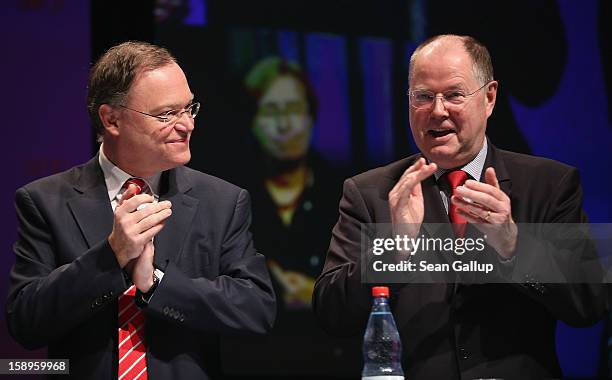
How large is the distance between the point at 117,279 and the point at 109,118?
640 millimetres

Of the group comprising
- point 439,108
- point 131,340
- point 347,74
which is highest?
point 347,74

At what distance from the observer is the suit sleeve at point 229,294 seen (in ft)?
9.52

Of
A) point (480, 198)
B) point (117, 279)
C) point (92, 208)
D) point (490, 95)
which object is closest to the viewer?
point (480, 198)

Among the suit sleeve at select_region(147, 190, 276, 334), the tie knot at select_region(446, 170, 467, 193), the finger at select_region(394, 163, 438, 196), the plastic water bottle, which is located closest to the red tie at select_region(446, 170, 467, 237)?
the tie knot at select_region(446, 170, 467, 193)

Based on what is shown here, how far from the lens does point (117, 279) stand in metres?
2.85

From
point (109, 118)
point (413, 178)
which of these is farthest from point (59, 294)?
point (413, 178)

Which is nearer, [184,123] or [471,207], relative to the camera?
[471,207]

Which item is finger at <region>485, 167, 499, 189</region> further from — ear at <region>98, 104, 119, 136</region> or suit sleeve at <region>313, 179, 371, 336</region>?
ear at <region>98, 104, 119, 136</region>

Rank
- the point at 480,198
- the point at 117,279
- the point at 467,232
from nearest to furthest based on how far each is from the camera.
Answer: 1. the point at 480,198
2. the point at 117,279
3. the point at 467,232

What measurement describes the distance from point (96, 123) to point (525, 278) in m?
1.54

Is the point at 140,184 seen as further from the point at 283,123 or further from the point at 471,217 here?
the point at 283,123

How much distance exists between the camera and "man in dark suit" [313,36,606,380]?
283 centimetres

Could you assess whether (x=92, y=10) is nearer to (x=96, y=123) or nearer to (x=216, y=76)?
(x=216, y=76)

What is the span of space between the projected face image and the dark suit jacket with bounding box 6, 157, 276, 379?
1.25 m
